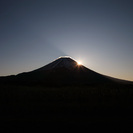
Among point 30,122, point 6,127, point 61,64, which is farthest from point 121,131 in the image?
point 61,64

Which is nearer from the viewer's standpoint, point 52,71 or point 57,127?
point 57,127

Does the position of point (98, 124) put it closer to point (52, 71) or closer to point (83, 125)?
point (83, 125)

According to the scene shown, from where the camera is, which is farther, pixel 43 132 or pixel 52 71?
pixel 52 71

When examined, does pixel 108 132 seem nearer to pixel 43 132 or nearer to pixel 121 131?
pixel 121 131

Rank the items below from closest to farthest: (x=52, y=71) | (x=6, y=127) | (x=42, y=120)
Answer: (x=6, y=127)
(x=42, y=120)
(x=52, y=71)

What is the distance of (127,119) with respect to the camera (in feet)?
16.3

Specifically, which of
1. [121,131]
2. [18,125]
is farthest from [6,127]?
[121,131]

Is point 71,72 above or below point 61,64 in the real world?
below

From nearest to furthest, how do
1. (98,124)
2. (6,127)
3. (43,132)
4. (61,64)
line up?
(43,132) → (6,127) → (98,124) → (61,64)

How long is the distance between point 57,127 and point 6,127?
160 centimetres

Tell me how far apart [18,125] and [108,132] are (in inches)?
112

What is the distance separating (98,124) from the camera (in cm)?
439

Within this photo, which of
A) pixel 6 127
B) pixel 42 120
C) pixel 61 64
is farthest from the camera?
pixel 61 64

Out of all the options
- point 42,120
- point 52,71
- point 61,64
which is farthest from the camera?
point 61,64
